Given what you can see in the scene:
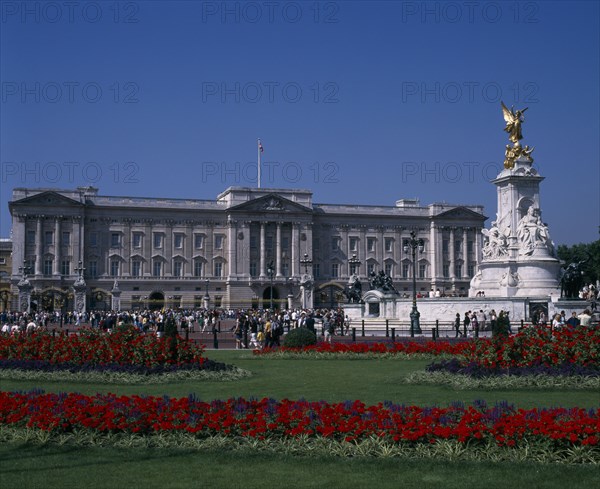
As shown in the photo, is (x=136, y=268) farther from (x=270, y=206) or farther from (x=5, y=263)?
(x=5, y=263)

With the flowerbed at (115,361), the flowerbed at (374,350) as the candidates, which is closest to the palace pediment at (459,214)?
the flowerbed at (374,350)

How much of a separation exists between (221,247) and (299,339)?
6728cm

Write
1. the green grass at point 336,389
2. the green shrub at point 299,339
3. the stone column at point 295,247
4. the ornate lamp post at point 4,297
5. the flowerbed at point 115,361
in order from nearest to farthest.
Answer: the green grass at point 336,389, the flowerbed at point 115,361, the green shrub at point 299,339, the ornate lamp post at point 4,297, the stone column at point 295,247

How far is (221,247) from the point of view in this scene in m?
92.1

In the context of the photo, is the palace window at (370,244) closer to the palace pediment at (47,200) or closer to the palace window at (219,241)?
the palace window at (219,241)

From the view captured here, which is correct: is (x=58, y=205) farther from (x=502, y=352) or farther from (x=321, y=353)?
(x=502, y=352)

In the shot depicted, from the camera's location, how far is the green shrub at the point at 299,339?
25.5 meters

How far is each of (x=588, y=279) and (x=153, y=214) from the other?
50.2 meters

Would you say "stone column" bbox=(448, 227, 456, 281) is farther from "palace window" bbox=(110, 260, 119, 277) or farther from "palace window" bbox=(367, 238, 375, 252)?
"palace window" bbox=(110, 260, 119, 277)

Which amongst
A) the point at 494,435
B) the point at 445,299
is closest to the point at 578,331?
the point at 494,435

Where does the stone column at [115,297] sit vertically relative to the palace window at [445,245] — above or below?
below

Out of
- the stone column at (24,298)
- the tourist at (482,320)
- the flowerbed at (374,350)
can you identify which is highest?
the stone column at (24,298)

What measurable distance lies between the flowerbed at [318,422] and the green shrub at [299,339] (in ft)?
47.5

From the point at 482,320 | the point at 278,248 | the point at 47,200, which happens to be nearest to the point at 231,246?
the point at 278,248
